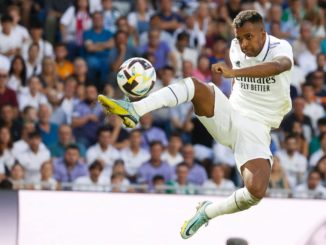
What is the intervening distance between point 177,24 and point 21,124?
2.99 m

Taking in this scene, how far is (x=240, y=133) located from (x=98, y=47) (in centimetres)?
552

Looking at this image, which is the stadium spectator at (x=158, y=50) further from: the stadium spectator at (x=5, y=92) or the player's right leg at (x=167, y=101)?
the player's right leg at (x=167, y=101)

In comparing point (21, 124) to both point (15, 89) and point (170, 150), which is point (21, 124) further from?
point (170, 150)

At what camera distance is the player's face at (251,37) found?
960cm

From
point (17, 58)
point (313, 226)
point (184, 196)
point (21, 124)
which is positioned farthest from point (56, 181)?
point (313, 226)

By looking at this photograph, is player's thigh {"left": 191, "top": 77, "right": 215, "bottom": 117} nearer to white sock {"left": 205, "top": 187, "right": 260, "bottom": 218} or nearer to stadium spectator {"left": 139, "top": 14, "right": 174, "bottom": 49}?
white sock {"left": 205, "top": 187, "right": 260, "bottom": 218}

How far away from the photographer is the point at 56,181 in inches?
531

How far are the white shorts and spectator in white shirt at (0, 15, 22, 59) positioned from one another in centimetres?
526

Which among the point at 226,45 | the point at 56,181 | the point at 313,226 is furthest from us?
the point at 226,45

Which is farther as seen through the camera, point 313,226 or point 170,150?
point 170,150

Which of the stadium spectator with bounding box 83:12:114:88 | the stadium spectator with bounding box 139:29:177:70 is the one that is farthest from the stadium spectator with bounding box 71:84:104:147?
the stadium spectator with bounding box 139:29:177:70

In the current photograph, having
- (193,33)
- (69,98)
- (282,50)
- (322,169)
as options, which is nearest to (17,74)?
(69,98)

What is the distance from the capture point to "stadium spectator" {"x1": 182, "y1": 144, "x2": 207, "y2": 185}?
549 inches

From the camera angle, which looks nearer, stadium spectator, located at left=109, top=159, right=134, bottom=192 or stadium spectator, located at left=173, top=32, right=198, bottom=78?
stadium spectator, located at left=109, top=159, right=134, bottom=192
